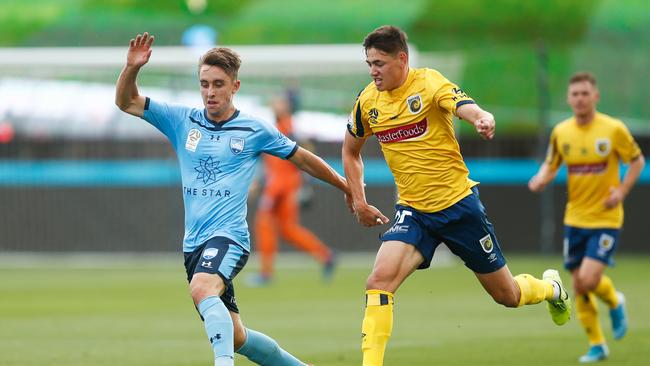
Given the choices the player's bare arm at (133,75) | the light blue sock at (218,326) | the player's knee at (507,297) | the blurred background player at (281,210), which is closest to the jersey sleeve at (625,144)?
the player's knee at (507,297)

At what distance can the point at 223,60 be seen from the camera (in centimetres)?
875

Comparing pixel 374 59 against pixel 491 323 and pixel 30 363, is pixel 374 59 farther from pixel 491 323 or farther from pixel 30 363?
pixel 491 323

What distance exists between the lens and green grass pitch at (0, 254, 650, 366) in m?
11.4

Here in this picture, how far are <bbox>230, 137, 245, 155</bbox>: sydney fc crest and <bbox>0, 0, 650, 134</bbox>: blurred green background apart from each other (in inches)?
698

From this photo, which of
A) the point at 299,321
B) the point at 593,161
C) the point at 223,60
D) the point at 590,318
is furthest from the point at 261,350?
the point at 299,321

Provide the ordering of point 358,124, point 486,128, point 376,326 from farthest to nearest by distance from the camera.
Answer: point 358,124, point 376,326, point 486,128

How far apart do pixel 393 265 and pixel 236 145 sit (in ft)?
4.23

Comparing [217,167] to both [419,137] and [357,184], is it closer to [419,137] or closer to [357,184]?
[357,184]

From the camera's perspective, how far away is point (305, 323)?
1419 centimetres

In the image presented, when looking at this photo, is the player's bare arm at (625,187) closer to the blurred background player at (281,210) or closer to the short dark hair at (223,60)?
the short dark hair at (223,60)

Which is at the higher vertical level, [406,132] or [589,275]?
[406,132]

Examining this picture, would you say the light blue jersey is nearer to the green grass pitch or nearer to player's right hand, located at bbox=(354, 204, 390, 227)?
player's right hand, located at bbox=(354, 204, 390, 227)

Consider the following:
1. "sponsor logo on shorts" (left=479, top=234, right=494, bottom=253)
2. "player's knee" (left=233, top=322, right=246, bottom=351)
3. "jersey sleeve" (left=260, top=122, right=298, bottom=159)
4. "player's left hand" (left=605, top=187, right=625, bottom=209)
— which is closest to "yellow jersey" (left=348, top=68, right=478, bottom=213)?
"sponsor logo on shorts" (left=479, top=234, right=494, bottom=253)

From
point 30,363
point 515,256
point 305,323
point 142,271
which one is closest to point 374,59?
point 30,363
